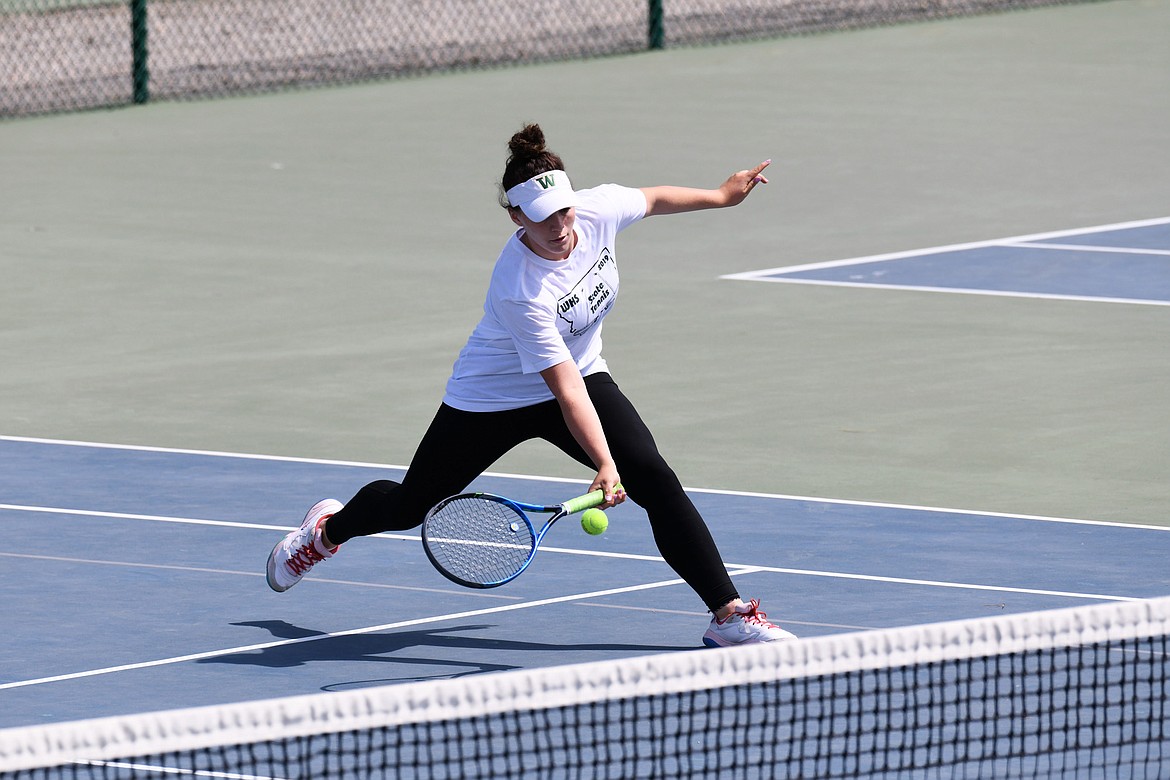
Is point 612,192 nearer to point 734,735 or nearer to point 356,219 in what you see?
point 734,735

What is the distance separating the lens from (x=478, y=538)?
8016 millimetres

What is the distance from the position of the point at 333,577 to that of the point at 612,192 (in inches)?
76.9

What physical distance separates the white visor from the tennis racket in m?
0.84

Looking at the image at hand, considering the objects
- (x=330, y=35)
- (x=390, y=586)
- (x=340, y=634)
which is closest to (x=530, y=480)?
(x=390, y=586)

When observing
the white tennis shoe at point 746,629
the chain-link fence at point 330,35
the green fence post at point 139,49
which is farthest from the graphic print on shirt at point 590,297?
the chain-link fence at point 330,35

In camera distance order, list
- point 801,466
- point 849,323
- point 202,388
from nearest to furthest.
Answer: point 801,466, point 202,388, point 849,323

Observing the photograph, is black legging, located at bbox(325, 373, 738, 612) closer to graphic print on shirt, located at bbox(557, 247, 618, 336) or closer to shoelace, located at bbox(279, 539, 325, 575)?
shoelace, located at bbox(279, 539, 325, 575)

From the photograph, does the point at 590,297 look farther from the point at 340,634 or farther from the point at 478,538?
the point at 340,634

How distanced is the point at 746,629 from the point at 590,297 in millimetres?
1083

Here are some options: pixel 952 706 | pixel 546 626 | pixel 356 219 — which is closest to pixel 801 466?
pixel 546 626

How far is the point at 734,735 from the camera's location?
6.64 metres

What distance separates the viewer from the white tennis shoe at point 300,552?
28.4 feet

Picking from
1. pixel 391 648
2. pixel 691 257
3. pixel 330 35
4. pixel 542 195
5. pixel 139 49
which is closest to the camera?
pixel 542 195

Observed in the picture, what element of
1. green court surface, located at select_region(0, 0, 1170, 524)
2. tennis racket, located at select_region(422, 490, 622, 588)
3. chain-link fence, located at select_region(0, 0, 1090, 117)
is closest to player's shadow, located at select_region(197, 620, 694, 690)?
tennis racket, located at select_region(422, 490, 622, 588)
